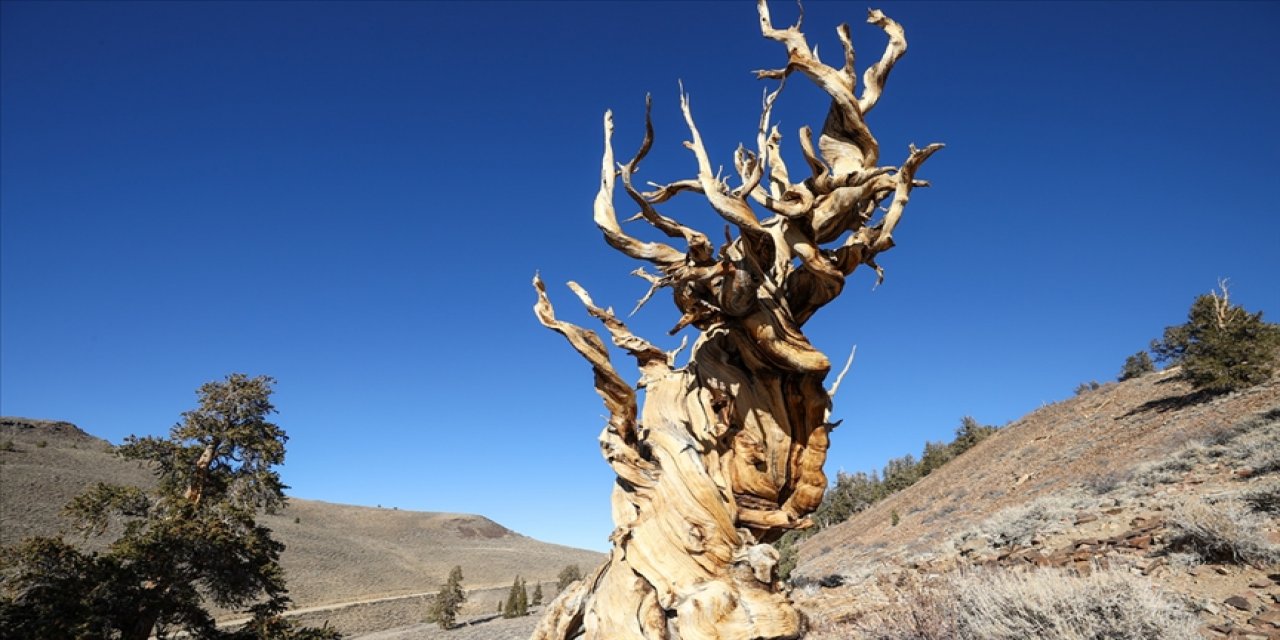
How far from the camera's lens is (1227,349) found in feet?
55.7

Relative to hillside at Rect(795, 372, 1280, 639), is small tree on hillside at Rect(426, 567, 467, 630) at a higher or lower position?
lower

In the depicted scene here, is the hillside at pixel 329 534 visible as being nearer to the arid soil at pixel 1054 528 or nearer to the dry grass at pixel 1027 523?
the arid soil at pixel 1054 528

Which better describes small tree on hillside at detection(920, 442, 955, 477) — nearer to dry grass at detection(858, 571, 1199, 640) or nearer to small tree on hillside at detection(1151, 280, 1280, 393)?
small tree on hillside at detection(1151, 280, 1280, 393)

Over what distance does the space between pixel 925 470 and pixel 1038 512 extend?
2619cm

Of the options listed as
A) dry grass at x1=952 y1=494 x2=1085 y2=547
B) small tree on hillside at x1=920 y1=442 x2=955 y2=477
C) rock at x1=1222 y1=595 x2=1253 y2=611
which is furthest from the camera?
small tree on hillside at x1=920 y1=442 x2=955 y2=477

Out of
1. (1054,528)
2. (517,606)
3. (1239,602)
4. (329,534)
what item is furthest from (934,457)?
(329,534)

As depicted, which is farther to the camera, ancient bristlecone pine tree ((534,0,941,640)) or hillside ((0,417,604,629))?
hillside ((0,417,604,629))

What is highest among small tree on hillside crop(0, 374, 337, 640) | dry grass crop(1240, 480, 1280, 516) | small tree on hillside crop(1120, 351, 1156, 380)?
small tree on hillside crop(1120, 351, 1156, 380)

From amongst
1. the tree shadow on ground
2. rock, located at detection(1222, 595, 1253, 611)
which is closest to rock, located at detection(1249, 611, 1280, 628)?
rock, located at detection(1222, 595, 1253, 611)

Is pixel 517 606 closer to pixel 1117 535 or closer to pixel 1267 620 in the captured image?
pixel 1117 535

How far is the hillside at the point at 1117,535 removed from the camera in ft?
12.1

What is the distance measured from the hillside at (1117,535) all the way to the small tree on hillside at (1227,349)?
0.81 metres

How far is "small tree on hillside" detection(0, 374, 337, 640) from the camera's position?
8.44 m

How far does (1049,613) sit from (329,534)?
214 feet
